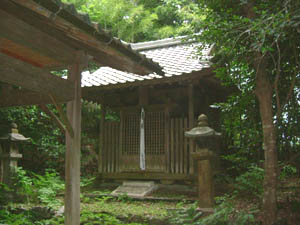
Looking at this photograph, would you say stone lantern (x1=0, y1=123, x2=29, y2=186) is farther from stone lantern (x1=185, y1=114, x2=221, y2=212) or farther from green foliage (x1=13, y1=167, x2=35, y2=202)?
stone lantern (x1=185, y1=114, x2=221, y2=212)

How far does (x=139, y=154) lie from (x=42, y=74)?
655 cm

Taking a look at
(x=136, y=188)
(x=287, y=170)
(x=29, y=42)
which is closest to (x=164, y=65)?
(x=136, y=188)

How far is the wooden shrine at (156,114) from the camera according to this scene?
32.3 ft

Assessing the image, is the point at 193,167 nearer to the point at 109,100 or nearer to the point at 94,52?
the point at 109,100

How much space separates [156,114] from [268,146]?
5505 mm

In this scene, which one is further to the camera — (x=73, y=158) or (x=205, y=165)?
(x=205, y=165)

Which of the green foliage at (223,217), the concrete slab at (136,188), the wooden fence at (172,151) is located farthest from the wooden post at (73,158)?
the wooden fence at (172,151)

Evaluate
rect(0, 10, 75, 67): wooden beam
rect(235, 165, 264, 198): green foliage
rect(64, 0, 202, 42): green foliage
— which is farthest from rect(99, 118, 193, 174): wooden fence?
rect(64, 0, 202, 42): green foliage

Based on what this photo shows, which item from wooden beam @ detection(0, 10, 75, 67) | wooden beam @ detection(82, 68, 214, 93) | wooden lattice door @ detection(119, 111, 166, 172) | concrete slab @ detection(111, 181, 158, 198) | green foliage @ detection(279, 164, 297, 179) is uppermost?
wooden beam @ detection(82, 68, 214, 93)

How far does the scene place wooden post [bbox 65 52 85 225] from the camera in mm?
4902

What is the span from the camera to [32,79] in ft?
13.8

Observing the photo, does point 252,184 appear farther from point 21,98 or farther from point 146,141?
point 146,141

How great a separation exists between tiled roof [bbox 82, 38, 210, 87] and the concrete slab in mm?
3207

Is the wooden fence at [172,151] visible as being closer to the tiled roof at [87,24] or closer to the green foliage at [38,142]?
the green foliage at [38,142]
